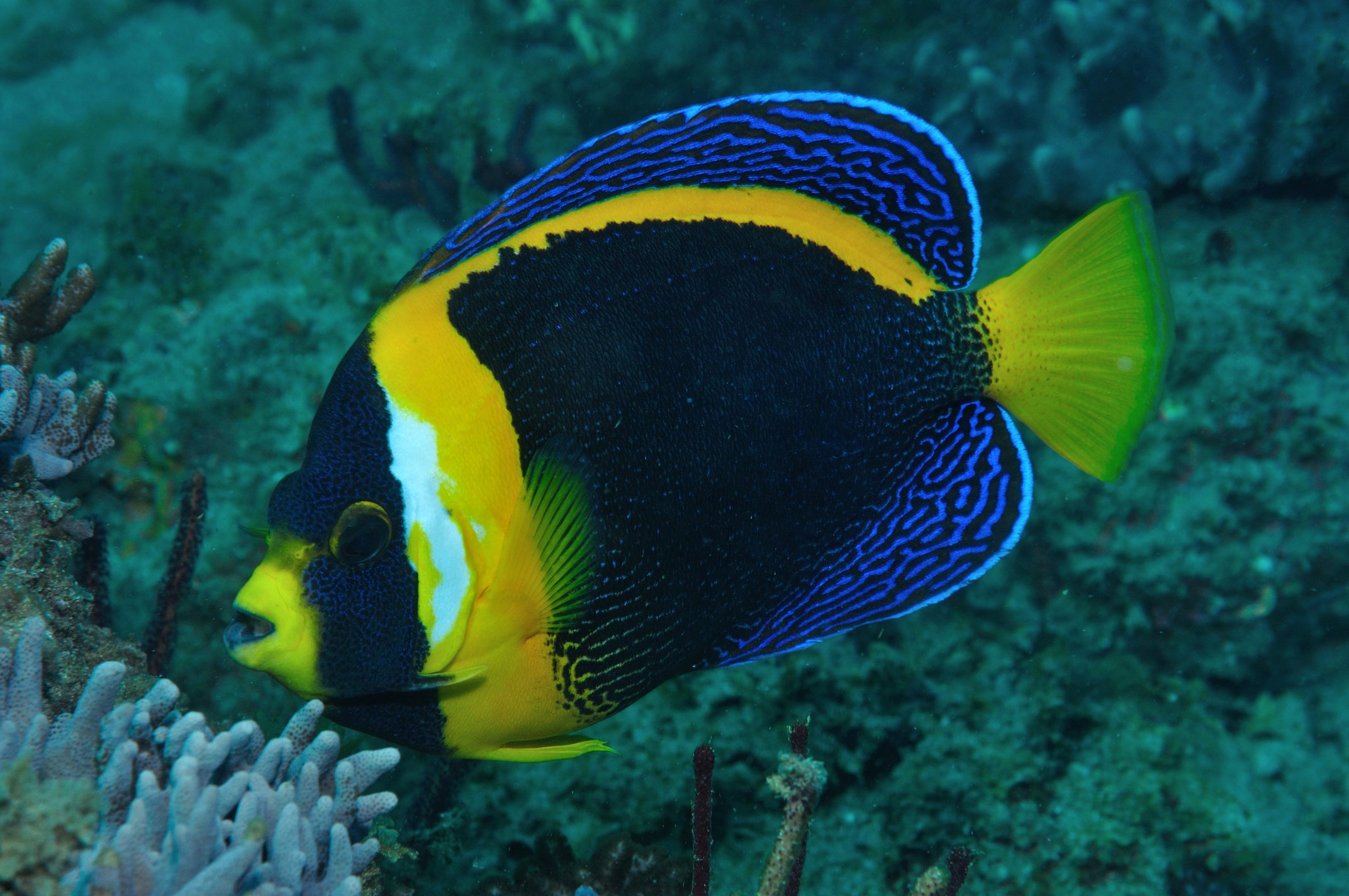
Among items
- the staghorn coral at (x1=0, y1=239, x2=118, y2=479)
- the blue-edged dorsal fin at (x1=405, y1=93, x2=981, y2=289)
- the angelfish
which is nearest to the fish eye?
the angelfish

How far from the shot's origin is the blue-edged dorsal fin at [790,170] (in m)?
1.46

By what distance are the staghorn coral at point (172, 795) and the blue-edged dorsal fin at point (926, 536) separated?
31.3 inches

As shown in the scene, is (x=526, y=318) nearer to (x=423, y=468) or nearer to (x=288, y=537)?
(x=423, y=468)

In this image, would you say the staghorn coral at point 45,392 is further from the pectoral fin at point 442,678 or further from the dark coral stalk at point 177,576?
the pectoral fin at point 442,678

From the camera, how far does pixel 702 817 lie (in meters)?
1.72

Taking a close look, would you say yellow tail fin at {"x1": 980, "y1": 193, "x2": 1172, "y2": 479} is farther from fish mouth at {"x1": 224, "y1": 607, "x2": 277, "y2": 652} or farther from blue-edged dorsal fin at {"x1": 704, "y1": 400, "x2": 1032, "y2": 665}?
fish mouth at {"x1": 224, "y1": 607, "x2": 277, "y2": 652}

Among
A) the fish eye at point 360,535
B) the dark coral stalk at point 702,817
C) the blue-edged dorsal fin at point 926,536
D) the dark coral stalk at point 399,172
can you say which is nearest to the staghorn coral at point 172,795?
the fish eye at point 360,535

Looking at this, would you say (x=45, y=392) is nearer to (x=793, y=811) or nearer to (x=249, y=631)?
(x=249, y=631)

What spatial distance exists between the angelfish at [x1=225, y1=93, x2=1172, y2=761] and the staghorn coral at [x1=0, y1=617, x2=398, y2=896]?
248mm

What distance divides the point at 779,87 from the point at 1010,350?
4560 millimetres

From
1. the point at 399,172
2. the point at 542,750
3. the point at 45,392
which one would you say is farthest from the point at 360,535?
the point at 399,172

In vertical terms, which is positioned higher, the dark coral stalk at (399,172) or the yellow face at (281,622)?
the dark coral stalk at (399,172)

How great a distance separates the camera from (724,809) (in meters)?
2.66

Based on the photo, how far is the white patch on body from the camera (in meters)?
1.29
